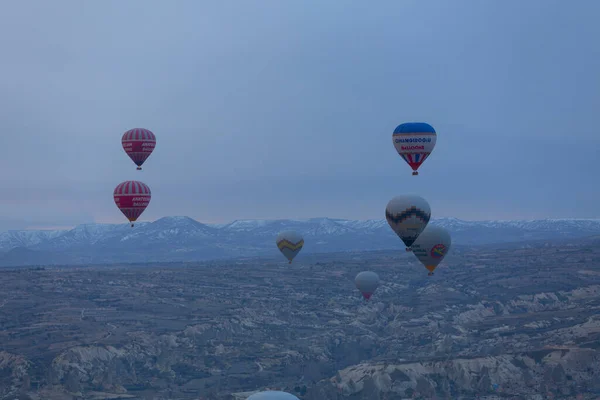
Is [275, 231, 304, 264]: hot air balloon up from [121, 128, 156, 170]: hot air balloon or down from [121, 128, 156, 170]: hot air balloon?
down

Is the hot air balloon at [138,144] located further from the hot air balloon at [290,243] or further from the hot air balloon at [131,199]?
the hot air balloon at [290,243]

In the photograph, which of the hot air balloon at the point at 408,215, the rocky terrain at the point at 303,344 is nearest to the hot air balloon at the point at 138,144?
the hot air balloon at the point at 408,215

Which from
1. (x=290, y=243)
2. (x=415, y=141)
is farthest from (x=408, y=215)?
(x=290, y=243)

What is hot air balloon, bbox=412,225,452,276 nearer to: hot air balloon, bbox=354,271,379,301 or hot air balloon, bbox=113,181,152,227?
hot air balloon, bbox=113,181,152,227

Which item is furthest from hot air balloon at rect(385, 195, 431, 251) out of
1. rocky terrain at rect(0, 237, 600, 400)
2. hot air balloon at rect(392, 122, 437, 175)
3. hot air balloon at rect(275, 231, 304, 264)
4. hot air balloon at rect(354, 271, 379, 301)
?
hot air balloon at rect(354, 271, 379, 301)

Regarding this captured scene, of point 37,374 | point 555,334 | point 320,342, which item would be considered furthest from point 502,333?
point 37,374

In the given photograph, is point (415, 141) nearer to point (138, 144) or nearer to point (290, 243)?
point (138, 144)

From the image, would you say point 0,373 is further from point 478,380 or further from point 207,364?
point 478,380
